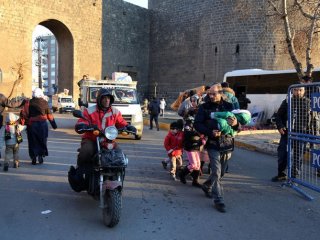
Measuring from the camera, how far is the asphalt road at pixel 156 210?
4.29 m

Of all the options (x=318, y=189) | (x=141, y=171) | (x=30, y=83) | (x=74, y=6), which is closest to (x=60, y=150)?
(x=141, y=171)

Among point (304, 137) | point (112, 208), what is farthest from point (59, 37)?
point (112, 208)

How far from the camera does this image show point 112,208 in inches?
171

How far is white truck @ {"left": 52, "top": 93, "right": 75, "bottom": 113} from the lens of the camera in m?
33.0

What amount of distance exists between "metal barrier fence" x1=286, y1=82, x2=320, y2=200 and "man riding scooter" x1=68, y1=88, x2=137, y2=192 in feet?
8.65

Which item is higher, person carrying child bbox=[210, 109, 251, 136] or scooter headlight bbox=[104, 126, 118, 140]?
person carrying child bbox=[210, 109, 251, 136]

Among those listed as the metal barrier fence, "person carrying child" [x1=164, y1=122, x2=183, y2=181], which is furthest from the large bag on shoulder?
"person carrying child" [x1=164, y1=122, x2=183, y2=181]

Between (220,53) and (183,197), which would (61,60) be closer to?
(220,53)

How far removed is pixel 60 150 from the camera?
10188 mm

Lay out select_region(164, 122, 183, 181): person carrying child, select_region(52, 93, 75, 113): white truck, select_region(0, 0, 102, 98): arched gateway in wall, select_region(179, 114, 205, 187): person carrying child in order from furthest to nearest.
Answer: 1. select_region(0, 0, 102, 98): arched gateway in wall
2. select_region(52, 93, 75, 113): white truck
3. select_region(164, 122, 183, 181): person carrying child
4. select_region(179, 114, 205, 187): person carrying child

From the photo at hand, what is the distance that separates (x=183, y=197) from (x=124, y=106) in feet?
26.2

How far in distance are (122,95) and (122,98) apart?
135 mm

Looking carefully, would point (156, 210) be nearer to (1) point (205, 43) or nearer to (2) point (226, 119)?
(2) point (226, 119)

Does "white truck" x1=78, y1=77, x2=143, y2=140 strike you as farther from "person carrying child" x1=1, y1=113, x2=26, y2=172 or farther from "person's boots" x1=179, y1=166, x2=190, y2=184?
"person's boots" x1=179, y1=166, x2=190, y2=184
